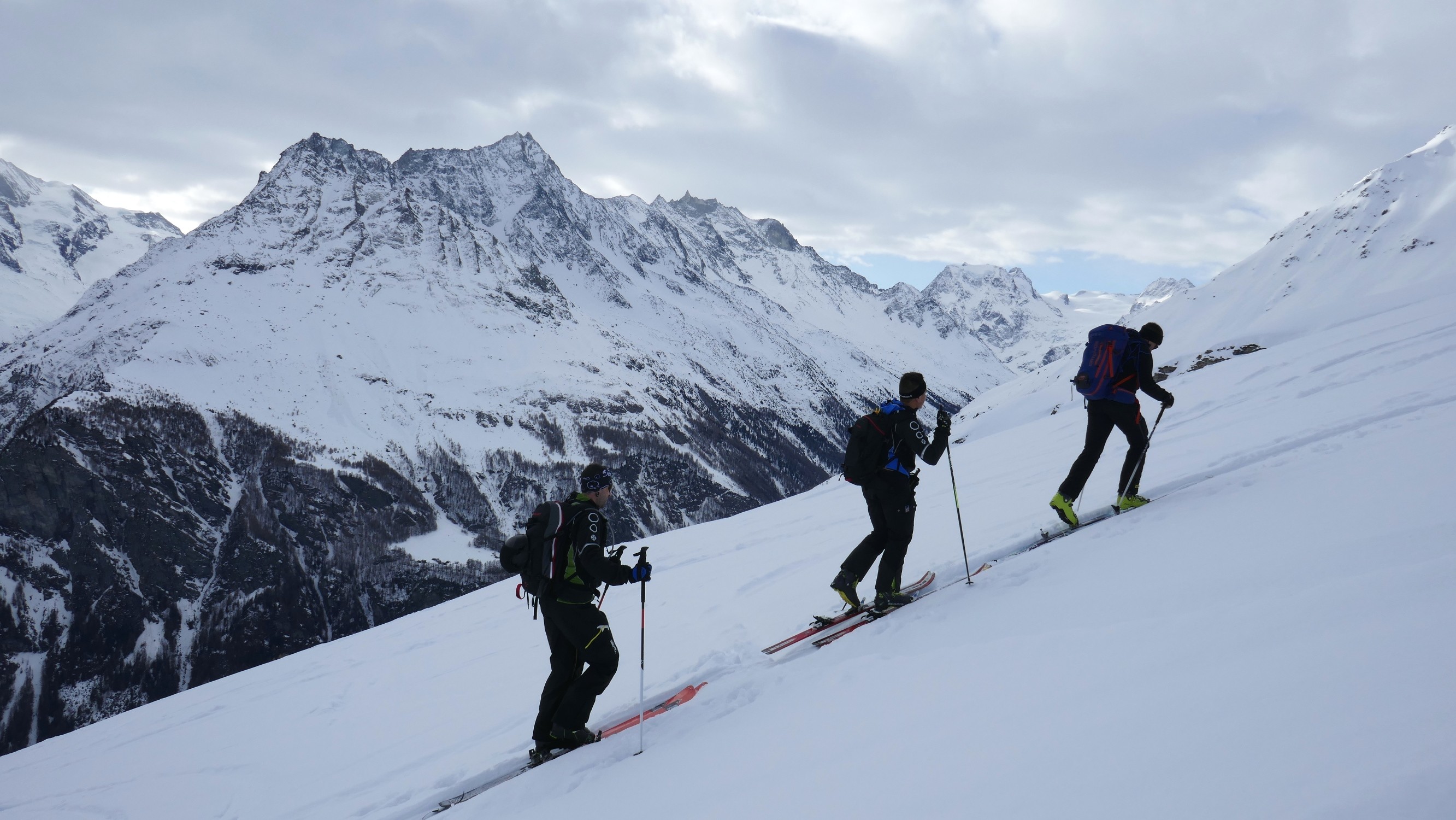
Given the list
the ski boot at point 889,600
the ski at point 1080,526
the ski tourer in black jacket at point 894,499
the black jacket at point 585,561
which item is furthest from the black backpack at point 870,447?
the black jacket at point 585,561

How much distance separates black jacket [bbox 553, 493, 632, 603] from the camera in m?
6.46

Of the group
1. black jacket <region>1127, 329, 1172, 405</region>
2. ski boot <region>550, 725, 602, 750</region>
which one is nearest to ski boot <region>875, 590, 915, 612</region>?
ski boot <region>550, 725, 602, 750</region>

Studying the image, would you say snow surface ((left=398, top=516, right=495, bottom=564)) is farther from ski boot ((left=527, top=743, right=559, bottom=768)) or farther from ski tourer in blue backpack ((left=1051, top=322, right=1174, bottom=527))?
ski tourer in blue backpack ((left=1051, top=322, right=1174, bottom=527))

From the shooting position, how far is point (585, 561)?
6473 mm

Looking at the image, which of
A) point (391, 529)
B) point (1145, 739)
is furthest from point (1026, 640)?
point (391, 529)

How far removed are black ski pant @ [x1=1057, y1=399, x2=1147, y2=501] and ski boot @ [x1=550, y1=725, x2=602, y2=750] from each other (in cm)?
690

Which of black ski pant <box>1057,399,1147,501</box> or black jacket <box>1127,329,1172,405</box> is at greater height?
black jacket <box>1127,329,1172,405</box>

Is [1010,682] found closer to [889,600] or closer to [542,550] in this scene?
[889,600]

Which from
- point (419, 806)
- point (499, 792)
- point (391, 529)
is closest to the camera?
point (499, 792)

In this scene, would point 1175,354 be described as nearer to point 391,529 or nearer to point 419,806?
point 419,806

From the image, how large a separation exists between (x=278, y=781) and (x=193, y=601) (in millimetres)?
150733

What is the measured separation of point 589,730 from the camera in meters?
7.12

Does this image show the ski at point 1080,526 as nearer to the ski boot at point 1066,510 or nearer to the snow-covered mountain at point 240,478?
the ski boot at point 1066,510

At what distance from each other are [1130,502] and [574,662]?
760 centimetres
